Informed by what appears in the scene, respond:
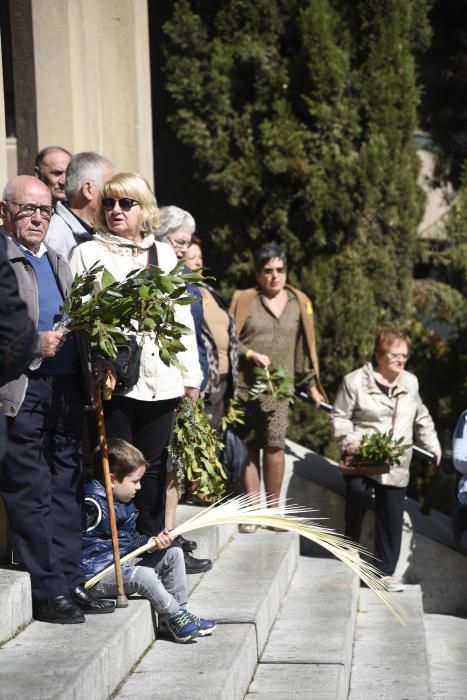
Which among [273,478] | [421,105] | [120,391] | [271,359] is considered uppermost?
[421,105]

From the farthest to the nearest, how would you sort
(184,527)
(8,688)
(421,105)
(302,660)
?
(421,105), (302,660), (184,527), (8,688)

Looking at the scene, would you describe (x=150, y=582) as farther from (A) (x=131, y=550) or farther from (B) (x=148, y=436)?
(B) (x=148, y=436)

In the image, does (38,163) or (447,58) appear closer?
(38,163)

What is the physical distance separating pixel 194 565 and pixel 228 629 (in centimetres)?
86

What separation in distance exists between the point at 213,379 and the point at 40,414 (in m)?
2.09

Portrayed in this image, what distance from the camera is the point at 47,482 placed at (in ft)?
14.1

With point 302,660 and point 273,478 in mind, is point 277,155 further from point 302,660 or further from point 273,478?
point 302,660

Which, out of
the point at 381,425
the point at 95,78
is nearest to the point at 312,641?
the point at 381,425

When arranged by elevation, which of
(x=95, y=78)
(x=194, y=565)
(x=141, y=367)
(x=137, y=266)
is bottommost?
(x=194, y=565)

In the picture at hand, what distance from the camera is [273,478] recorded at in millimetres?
7172

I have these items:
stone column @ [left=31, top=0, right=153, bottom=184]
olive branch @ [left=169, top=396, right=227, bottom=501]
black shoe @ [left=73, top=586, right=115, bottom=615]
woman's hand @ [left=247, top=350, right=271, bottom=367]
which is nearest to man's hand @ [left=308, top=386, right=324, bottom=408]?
woman's hand @ [left=247, top=350, right=271, bottom=367]

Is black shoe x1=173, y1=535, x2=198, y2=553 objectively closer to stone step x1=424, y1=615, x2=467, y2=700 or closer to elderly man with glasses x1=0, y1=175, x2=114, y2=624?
elderly man with glasses x1=0, y1=175, x2=114, y2=624

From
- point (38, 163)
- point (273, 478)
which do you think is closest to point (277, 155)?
point (273, 478)

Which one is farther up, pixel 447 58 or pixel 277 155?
pixel 447 58
